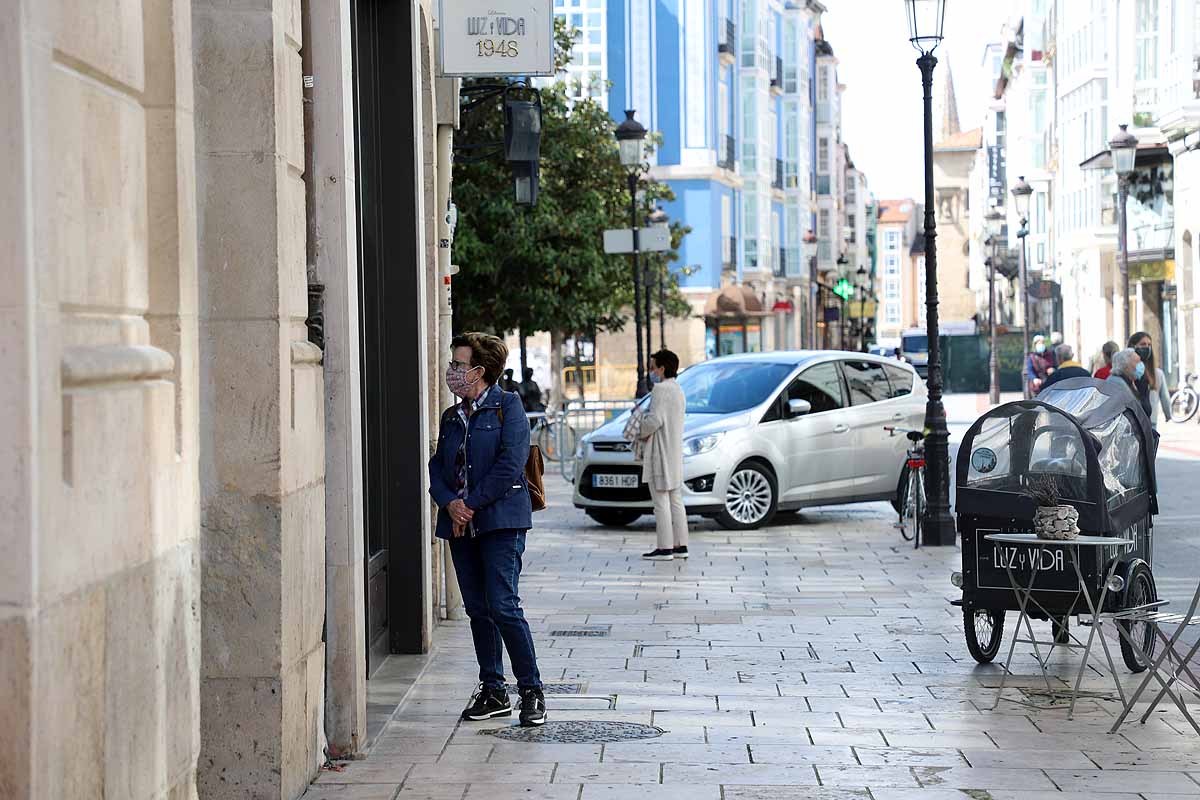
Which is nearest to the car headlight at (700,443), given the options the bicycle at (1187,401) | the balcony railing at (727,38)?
the bicycle at (1187,401)

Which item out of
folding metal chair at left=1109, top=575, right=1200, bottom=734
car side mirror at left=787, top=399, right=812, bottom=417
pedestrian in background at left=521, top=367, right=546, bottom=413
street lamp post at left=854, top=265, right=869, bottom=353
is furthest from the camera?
street lamp post at left=854, top=265, right=869, bottom=353

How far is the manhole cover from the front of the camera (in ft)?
26.1

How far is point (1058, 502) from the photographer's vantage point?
925cm

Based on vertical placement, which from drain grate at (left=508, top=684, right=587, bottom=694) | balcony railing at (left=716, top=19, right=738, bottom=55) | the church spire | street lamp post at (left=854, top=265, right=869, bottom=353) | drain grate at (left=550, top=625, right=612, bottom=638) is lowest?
drain grate at (left=550, top=625, right=612, bottom=638)

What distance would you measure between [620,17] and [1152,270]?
18.2 metres

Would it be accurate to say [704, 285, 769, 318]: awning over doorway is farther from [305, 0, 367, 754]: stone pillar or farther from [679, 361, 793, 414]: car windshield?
[305, 0, 367, 754]: stone pillar

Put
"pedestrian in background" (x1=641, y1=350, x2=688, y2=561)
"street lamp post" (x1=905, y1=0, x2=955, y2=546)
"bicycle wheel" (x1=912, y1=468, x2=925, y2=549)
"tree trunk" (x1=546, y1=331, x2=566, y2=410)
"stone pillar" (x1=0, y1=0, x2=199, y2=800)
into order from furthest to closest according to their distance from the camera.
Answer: "tree trunk" (x1=546, y1=331, x2=566, y2=410) < "street lamp post" (x1=905, y1=0, x2=955, y2=546) < "bicycle wheel" (x1=912, y1=468, x2=925, y2=549) < "pedestrian in background" (x1=641, y1=350, x2=688, y2=561) < "stone pillar" (x1=0, y1=0, x2=199, y2=800)

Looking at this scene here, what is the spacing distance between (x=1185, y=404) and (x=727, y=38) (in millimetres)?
28843

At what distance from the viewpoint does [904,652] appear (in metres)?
10.4

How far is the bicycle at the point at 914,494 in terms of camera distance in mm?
16469

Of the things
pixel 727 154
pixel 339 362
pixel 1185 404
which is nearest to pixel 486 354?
pixel 339 362

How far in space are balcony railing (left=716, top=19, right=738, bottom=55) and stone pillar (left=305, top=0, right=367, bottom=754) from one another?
5392 centimetres

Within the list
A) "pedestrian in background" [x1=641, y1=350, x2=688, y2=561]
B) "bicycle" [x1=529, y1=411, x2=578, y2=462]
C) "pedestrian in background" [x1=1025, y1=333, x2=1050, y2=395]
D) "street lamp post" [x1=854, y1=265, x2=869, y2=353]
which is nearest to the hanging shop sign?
"pedestrian in background" [x1=641, y1=350, x2=688, y2=561]

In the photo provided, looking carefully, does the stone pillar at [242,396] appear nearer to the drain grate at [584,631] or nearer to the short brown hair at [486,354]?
the short brown hair at [486,354]
